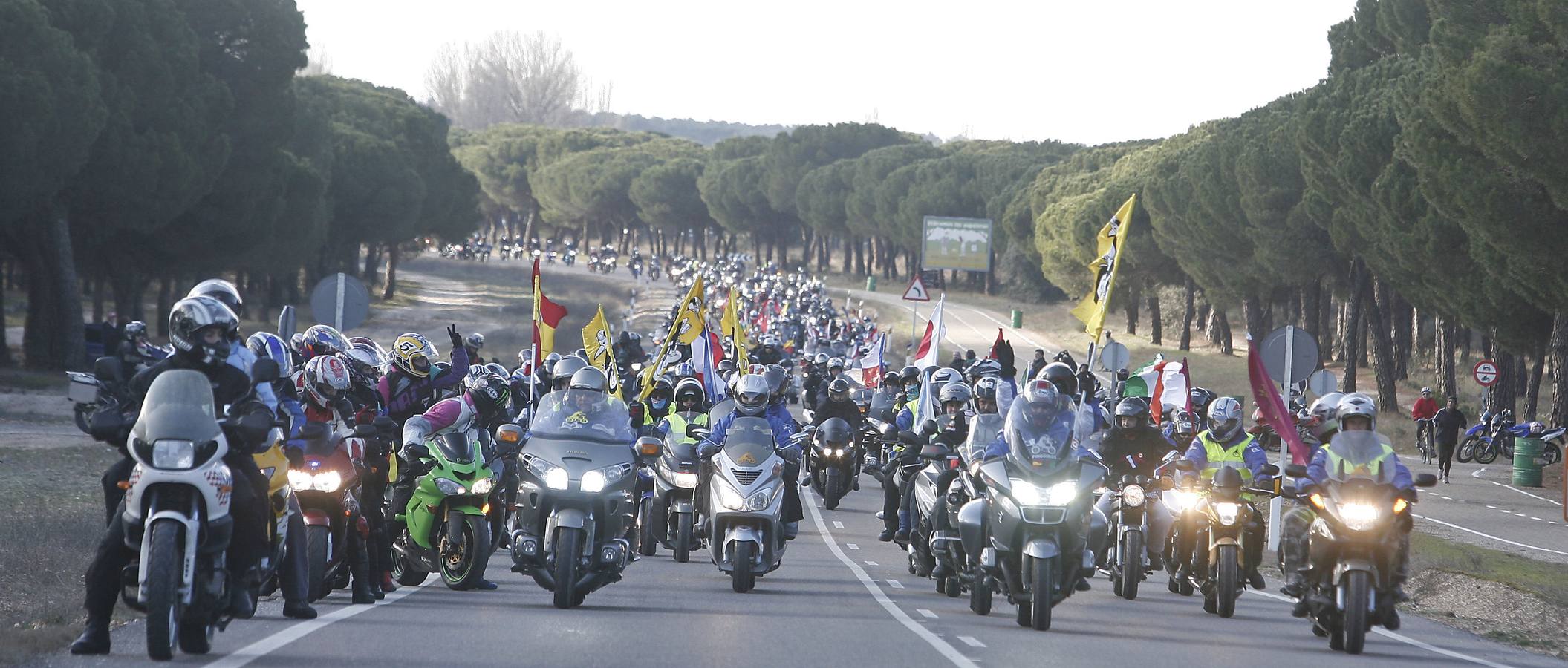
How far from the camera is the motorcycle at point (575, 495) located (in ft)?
37.8

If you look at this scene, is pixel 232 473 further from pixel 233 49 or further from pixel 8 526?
pixel 233 49

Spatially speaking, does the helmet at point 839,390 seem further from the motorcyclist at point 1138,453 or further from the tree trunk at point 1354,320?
the tree trunk at point 1354,320

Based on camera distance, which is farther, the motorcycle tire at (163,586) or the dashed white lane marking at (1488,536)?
the dashed white lane marking at (1488,536)

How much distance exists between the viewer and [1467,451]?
3888 centimetres

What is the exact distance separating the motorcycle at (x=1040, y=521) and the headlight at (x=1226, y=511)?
1884 millimetres

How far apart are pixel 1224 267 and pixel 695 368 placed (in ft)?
136

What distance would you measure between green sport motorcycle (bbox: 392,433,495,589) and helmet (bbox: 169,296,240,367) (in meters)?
3.77

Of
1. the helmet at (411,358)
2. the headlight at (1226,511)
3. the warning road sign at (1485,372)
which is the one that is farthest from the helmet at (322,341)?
the warning road sign at (1485,372)

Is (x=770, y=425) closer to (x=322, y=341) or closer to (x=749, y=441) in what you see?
(x=749, y=441)

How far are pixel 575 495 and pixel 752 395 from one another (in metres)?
2.86

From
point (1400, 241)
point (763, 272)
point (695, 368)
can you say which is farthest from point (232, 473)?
point (763, 272)

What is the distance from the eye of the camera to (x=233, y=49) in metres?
47.6

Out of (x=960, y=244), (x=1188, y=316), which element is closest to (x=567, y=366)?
(x=1188, y=316)

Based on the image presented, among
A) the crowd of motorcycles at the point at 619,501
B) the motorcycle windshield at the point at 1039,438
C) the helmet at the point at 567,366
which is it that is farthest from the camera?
the helmet at the point at 567,366
